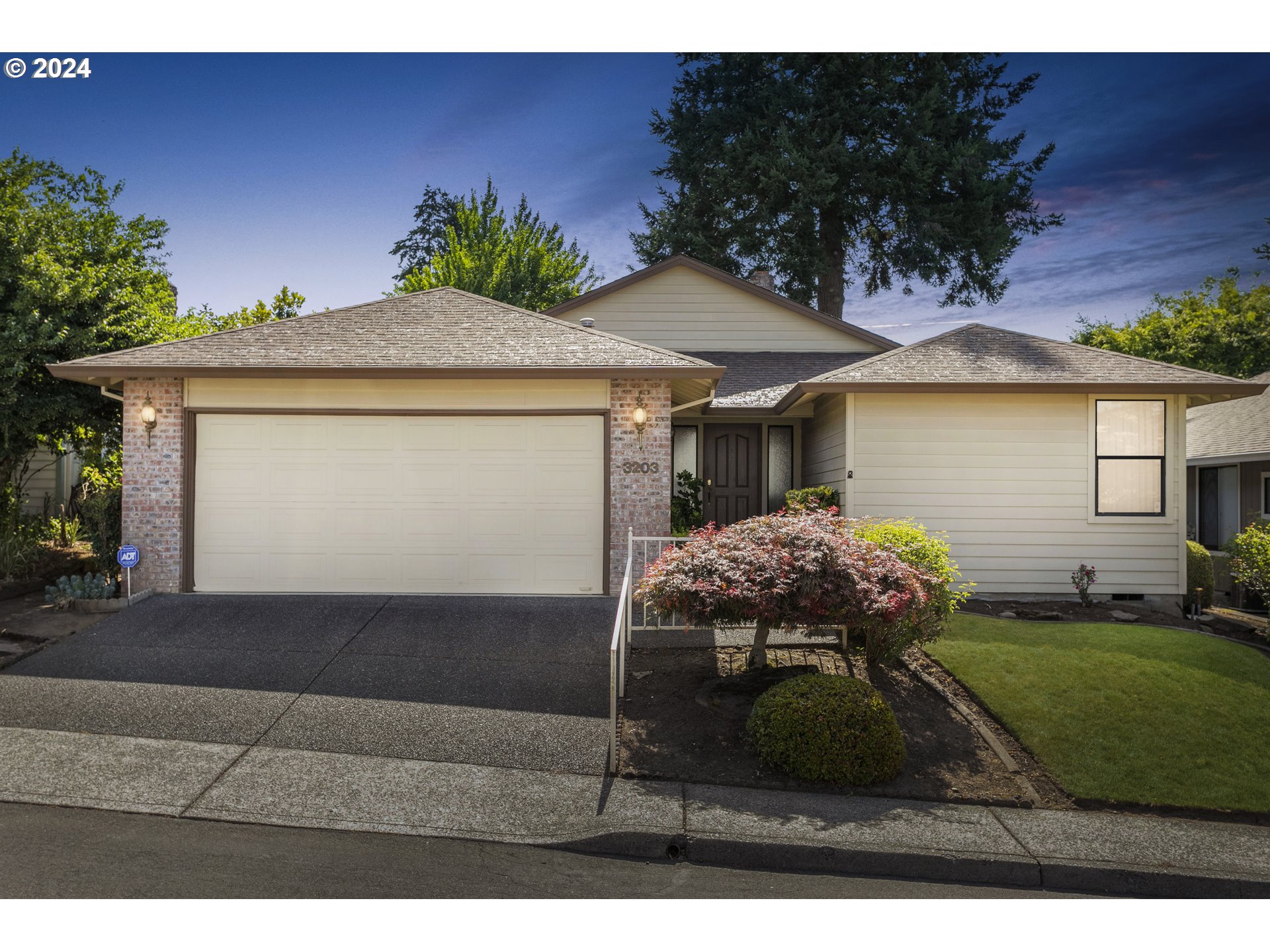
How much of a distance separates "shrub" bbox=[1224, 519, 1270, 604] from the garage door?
26.1 ft

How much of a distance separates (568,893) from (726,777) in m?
1.79

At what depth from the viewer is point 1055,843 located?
15.2 ft

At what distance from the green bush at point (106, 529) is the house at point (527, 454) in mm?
635

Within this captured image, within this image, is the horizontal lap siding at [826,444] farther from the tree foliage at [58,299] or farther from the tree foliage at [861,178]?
the tree foliage at [861,178]

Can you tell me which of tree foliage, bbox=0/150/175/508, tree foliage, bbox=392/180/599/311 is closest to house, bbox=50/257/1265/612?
tree foliage, bbox=0/150/175/508

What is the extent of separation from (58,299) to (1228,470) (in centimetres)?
2083

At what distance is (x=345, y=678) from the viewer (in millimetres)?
7098

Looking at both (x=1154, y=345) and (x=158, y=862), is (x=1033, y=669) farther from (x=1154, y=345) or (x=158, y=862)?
(x=1154, y=345)

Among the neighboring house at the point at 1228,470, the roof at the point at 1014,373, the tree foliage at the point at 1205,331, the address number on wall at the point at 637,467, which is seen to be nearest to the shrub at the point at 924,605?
the address number on wall at the point at 637,467

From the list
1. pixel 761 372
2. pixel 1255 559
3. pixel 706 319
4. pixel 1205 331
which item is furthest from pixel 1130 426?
pixel 1205 331

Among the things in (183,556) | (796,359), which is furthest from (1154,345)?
(183,556)

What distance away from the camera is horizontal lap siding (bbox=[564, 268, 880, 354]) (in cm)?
1539

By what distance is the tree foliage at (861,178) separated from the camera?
23922 millimetres
